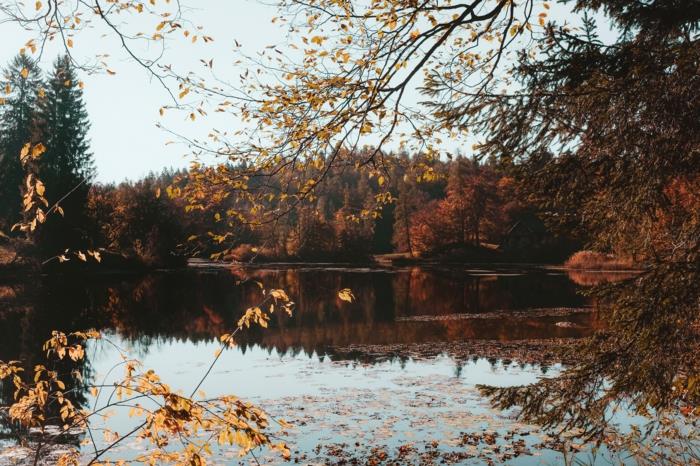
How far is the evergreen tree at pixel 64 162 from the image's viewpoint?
4059 cm

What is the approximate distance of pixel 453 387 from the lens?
14273 mm

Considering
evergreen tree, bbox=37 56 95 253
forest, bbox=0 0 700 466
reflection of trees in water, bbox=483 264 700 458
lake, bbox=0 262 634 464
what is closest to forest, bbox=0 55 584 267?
evergreen tree, bbox=37 56 95 253

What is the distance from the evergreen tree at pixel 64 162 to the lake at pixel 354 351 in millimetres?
3119

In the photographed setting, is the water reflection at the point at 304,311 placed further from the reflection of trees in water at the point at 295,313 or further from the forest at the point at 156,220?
the forest at the point at 156,220

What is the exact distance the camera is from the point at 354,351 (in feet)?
63.1

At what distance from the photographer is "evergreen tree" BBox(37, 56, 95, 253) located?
4059 cm

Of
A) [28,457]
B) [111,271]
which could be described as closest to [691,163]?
[28,457]

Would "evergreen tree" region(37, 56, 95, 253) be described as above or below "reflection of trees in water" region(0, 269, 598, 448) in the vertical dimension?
above

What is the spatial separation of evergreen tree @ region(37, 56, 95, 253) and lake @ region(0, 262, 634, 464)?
10.2 ft

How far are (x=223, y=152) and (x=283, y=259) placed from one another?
68.0 m

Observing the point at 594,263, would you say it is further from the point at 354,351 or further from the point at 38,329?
the point at 38,329

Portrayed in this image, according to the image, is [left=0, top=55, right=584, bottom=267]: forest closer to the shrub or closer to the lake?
the shrub

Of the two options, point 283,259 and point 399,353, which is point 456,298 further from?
point 283,259

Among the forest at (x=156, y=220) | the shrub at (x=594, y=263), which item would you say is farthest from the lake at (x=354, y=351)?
the shrub at (x=594, y=263)
